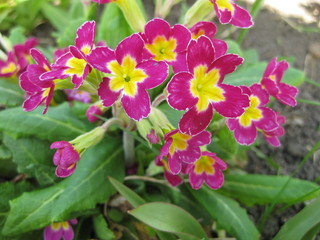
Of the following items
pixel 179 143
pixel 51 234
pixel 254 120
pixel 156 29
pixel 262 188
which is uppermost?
pixel 156 29

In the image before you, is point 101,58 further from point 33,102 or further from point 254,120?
point 254,120

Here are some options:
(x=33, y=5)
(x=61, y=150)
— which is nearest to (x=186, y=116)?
(x=61, y=150)

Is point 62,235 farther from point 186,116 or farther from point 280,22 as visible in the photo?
point 280,22

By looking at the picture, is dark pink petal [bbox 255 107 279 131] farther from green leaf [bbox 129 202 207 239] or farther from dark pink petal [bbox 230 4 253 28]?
green leaf [bbox 129 202 207 239]

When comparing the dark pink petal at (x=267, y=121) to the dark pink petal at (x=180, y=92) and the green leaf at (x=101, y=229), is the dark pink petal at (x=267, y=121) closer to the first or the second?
the dark pink petal at (x=180, y=92)

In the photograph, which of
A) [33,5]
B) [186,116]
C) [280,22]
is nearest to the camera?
[186,116]

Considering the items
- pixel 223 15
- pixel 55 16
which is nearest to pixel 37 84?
pixel 223 15
